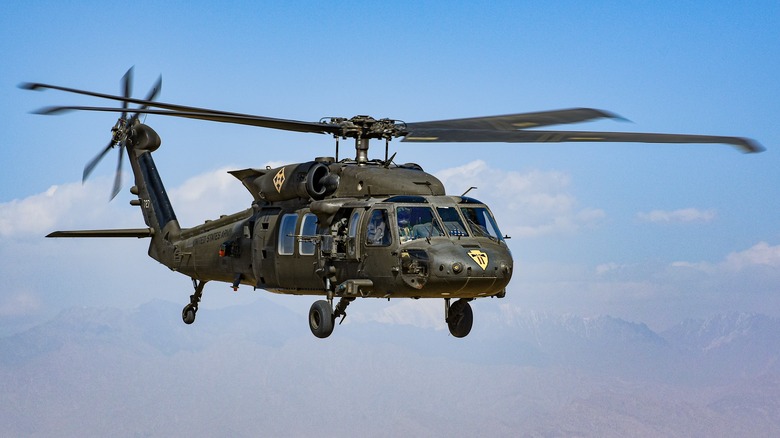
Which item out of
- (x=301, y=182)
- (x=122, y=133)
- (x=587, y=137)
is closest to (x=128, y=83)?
(x=122, y=133)

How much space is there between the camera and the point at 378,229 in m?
17.2

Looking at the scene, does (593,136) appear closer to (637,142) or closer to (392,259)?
(637,142)

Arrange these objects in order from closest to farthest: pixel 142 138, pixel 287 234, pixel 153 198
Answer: pixel 287 234 → pixel 153 198 → pixel 142 138

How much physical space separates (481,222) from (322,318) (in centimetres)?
346

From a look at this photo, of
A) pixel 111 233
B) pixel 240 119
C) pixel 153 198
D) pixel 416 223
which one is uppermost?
pixel 240 119

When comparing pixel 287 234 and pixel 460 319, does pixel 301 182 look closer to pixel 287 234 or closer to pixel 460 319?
pixel 287 234

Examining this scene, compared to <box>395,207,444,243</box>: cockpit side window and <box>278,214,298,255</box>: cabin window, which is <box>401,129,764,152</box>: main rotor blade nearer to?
<box>395,207,444,243</box>: cockpit side window

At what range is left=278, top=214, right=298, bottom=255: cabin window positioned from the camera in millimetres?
18734

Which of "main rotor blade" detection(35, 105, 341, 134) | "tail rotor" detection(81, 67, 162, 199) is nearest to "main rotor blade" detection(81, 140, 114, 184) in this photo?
"tail rotor" detection(81, 67, 162, 199)

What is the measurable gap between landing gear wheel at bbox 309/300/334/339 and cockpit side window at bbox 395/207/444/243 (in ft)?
7.04

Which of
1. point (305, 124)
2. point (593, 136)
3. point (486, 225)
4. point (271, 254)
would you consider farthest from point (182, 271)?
point (593, 136)

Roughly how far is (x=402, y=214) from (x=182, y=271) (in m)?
8.19

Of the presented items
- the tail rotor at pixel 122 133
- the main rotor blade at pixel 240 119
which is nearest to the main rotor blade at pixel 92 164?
the tail rotor at pixel 122 133

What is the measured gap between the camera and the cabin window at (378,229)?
1703 centimetres
